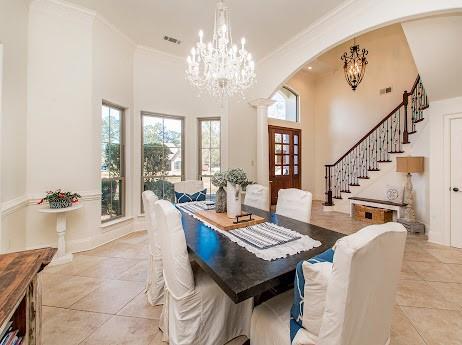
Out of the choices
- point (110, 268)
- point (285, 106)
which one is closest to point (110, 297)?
point (110, 268)

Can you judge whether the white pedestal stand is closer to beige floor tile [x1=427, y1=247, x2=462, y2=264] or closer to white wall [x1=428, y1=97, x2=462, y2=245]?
beige floor tile [x1=427, y1=247, x2=462, y2=264]

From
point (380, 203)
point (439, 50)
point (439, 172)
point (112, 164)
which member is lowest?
point (380, 203)

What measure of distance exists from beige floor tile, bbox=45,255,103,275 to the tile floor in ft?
0.04

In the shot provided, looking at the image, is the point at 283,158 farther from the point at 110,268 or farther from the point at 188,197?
the point at 110,268

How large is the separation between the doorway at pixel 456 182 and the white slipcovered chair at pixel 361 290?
11.2 feet

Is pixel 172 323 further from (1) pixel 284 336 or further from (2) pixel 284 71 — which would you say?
(2) pixel 284 71

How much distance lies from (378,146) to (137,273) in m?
A: 5.99

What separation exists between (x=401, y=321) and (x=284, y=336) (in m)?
1.41

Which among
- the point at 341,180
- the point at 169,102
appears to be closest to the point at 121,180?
the point at 169,102

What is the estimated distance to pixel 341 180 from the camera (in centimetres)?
648

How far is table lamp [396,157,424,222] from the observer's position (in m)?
4.12

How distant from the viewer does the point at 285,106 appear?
6996 mm

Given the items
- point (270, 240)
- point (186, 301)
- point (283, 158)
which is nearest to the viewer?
point (186, 301)

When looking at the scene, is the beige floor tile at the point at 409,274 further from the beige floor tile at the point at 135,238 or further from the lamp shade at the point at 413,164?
the beige floor tile at the point at 135,238
